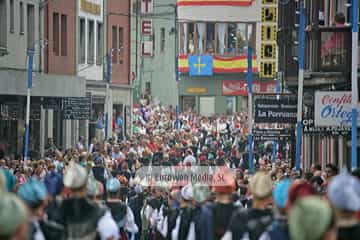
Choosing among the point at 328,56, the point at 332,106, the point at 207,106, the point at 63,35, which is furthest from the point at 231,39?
the point at 332,106

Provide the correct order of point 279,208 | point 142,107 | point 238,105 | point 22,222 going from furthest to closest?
point 238,105
point 142,107
point 279,208
point 22,222

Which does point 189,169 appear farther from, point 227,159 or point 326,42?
point 227,159

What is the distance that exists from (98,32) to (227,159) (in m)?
18.3

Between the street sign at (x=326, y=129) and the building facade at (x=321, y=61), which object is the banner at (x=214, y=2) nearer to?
the building facade at (x=321, y=61)

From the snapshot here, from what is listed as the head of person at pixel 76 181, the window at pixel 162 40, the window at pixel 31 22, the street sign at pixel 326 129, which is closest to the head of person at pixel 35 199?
the head of person at pixel 76 181

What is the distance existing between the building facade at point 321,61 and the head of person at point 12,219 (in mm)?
18944

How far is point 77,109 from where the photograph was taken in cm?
4419

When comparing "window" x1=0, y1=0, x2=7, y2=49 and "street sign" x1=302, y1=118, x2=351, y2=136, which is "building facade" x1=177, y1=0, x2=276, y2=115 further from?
"street sign" x1=302, y1=118, x2=351, y2=136

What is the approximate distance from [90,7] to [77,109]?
16.1m

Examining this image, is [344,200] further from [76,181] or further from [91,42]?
[91,42]

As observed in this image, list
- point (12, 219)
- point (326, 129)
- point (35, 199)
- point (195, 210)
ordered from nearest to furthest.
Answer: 1. point (12, 219)
2. point (35, 199)
3. point (195, 210)
4. point (326, 129)

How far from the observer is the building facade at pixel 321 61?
29.8 metres

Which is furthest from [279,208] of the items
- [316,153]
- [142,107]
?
[142,107]

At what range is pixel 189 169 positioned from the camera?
3412cm
